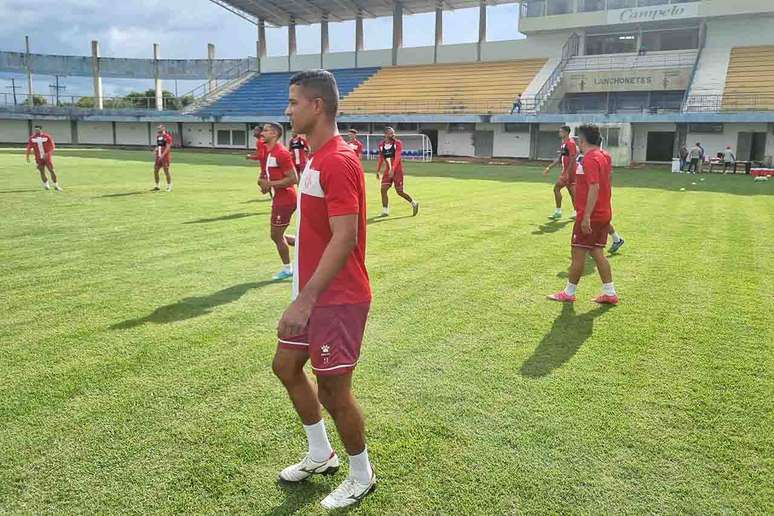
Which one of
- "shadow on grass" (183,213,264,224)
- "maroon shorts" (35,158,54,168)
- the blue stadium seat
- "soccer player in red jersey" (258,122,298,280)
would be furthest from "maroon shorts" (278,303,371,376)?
the blue stadium seat

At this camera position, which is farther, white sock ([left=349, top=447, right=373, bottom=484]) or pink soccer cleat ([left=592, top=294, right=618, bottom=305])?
pink soccer cleat ([left=592, top=294, right=618, bottom=305])

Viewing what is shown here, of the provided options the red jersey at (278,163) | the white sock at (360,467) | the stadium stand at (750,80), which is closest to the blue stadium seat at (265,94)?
the stadium stand at (750,80)

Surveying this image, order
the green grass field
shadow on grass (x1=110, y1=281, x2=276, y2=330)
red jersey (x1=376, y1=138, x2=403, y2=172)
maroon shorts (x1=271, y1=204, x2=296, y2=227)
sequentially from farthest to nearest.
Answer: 1. red jersey (x1=376, y1=138, x2=403, y2=172)
2. maroon shorts (x1=271, y1=204, x2=296, y2=227)
3. shadow on grass (x1=110, y1=281, x2=276, y2=330)
4. the green grass field

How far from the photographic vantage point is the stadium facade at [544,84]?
33969mm

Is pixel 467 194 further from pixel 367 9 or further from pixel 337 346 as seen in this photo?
pixel 367 9

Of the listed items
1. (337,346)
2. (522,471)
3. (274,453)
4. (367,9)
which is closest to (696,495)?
(522,471)

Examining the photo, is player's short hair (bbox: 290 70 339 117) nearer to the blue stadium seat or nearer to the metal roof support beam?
the blue stadium seat

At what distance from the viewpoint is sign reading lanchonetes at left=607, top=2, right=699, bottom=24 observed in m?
37.2

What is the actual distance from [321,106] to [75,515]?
2.35 m

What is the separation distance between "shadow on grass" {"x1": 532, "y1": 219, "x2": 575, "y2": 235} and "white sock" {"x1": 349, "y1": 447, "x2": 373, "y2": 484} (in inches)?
345

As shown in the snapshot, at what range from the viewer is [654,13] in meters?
38.1

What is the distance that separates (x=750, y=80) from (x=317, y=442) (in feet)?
128

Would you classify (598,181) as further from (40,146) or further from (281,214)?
Answer: (40,146)

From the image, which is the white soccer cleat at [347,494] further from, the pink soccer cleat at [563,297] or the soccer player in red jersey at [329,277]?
the pink soccer cleat at [563,297]
